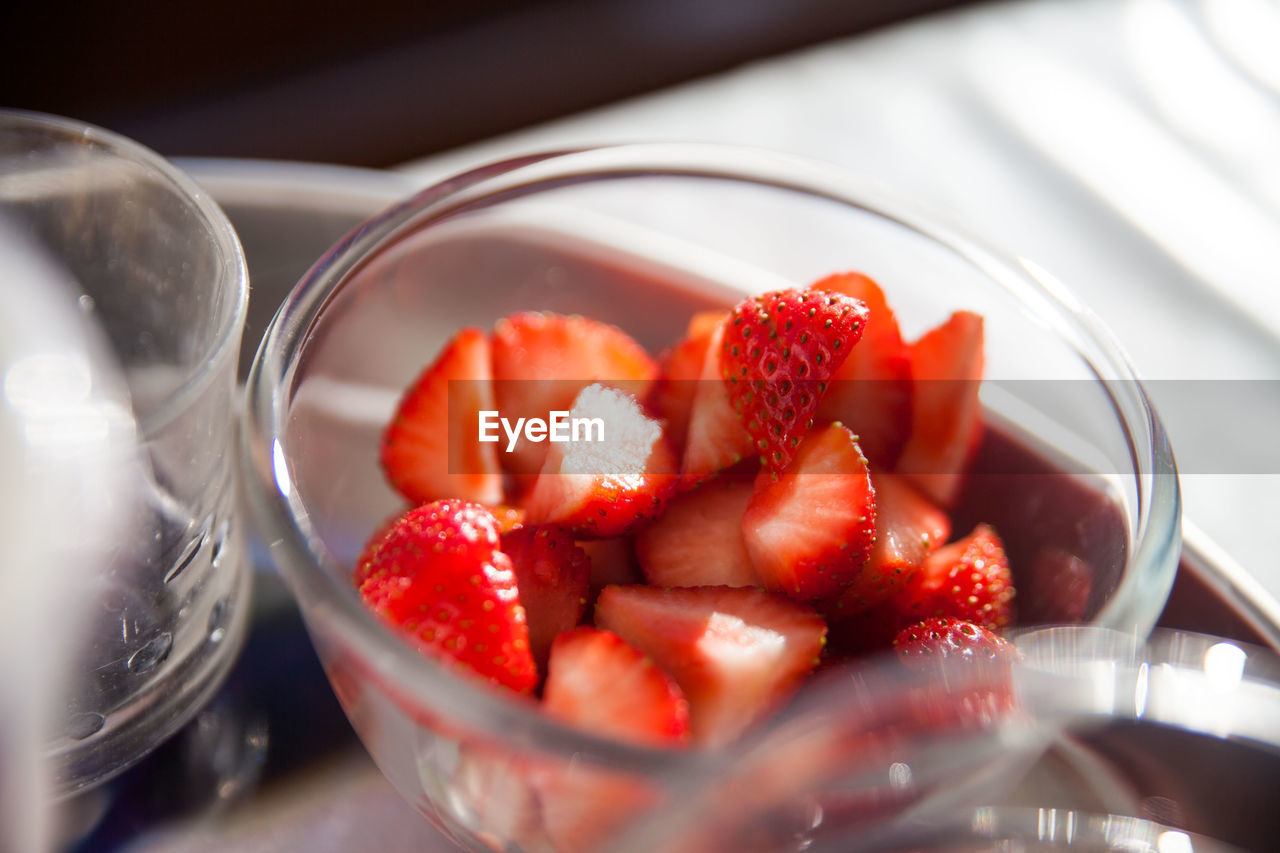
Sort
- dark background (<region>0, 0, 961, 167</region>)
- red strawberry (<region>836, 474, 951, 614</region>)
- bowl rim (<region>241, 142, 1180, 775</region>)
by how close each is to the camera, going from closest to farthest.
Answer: bowl rim (<region>241, 142, 1180, 775</region>) → red strawberry (<region>836, 474, 951, 614</region>) → dark background (<region>0, 0, 961, 167</region>)

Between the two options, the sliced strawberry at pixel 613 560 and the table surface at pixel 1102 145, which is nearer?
the sliced strawberry at pixel 613 560

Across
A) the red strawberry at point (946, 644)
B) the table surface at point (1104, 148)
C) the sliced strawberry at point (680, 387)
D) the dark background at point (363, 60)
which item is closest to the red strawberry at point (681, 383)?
the sliced strawberry at point (680, 387)

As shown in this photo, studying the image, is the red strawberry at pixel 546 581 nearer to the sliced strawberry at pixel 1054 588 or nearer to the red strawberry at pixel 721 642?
the red strawberry at pixel 721 642

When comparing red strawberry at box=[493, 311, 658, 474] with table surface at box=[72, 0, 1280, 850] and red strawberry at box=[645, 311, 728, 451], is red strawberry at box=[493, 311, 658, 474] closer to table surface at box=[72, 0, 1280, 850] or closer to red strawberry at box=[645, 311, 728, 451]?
red strawberry at box=[645, 311, 728, 451]

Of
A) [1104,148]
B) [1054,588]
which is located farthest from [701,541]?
[1104,148]

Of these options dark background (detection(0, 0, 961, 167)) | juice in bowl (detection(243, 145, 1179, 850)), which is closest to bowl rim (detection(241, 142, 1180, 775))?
juice in bowl (detection(243, 145, 1179, 850))

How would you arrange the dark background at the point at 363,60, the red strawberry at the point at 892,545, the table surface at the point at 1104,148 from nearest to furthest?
the red strawberry at the point at 892,545
the table surface at the point at 1104,148
the dark background at the point at 363,60

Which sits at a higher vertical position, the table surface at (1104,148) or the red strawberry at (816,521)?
the table surface at (1104,148)

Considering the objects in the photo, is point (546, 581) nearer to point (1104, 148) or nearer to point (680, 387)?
point (680, 387)
